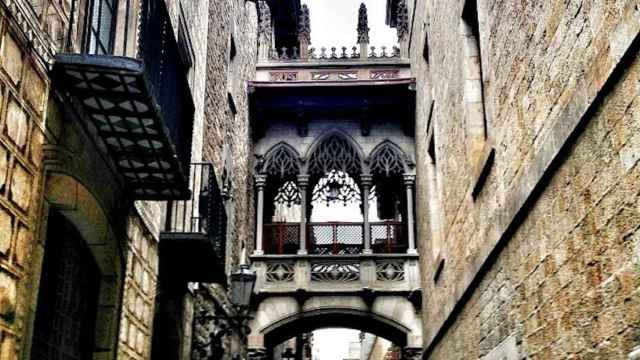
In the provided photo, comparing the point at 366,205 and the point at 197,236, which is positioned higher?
the point at 366,205

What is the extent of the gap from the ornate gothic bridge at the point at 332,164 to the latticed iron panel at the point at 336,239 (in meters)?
0.02

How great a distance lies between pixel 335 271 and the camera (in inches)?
703

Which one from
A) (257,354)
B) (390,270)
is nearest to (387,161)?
(390,270)

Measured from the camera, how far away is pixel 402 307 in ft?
57.5

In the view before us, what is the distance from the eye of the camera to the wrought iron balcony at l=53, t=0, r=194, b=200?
532 centimetres

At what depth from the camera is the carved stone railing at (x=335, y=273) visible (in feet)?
57.8

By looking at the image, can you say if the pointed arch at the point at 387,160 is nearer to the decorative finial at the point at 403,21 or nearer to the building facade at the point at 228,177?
the decorative finial at the point at 403,21

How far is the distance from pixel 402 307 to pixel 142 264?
10.3m

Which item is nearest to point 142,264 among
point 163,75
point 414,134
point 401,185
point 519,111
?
point 163,75

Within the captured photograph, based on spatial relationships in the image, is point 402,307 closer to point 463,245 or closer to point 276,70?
point 276,70

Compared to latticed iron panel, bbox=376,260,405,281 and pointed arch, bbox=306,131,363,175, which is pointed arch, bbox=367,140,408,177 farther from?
latticed iron panel, bbox=376,260,405,281

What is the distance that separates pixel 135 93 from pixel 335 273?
41.5 ft

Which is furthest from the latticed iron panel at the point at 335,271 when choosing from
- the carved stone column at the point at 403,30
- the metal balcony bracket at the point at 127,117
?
the metal balcony bracket at the point at 127,117

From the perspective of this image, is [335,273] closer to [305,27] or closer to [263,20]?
[305,27]
